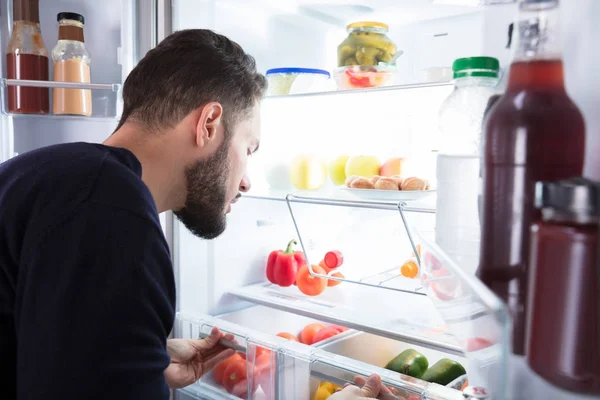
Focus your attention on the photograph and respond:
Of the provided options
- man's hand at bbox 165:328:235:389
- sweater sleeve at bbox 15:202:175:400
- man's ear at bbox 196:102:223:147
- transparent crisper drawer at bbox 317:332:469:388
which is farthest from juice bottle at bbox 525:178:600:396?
transparent crisper drawer at bbox 317:332:469:388

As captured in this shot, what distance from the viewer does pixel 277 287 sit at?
6.31 feet

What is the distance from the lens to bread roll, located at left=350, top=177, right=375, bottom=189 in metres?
1.44

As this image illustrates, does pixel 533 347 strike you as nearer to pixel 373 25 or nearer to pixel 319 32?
pixel 373 25

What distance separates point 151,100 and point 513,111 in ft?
2.95

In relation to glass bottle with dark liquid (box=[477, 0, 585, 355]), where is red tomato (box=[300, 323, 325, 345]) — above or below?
below

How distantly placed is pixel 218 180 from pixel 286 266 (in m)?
0.69

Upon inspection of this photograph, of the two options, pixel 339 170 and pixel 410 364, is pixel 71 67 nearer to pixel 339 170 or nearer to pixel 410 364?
pixel 339 170

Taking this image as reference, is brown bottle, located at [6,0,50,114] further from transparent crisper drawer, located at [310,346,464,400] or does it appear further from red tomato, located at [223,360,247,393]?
transparent crisper drawer, located at [310,346,464,400]

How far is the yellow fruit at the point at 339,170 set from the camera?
1.75 metres

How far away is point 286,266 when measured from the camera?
A: 186 centimetres

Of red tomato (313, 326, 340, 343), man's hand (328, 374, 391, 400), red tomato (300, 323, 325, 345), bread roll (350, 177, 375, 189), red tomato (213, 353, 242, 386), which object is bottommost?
red tomato (213, 353, 242, 386)

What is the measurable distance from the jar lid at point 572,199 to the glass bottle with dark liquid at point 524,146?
7cm

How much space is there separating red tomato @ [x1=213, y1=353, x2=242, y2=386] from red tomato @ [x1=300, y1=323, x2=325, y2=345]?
0.28m

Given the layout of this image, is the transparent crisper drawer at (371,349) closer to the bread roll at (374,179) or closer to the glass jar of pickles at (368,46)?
the bread roll at (374,179)
